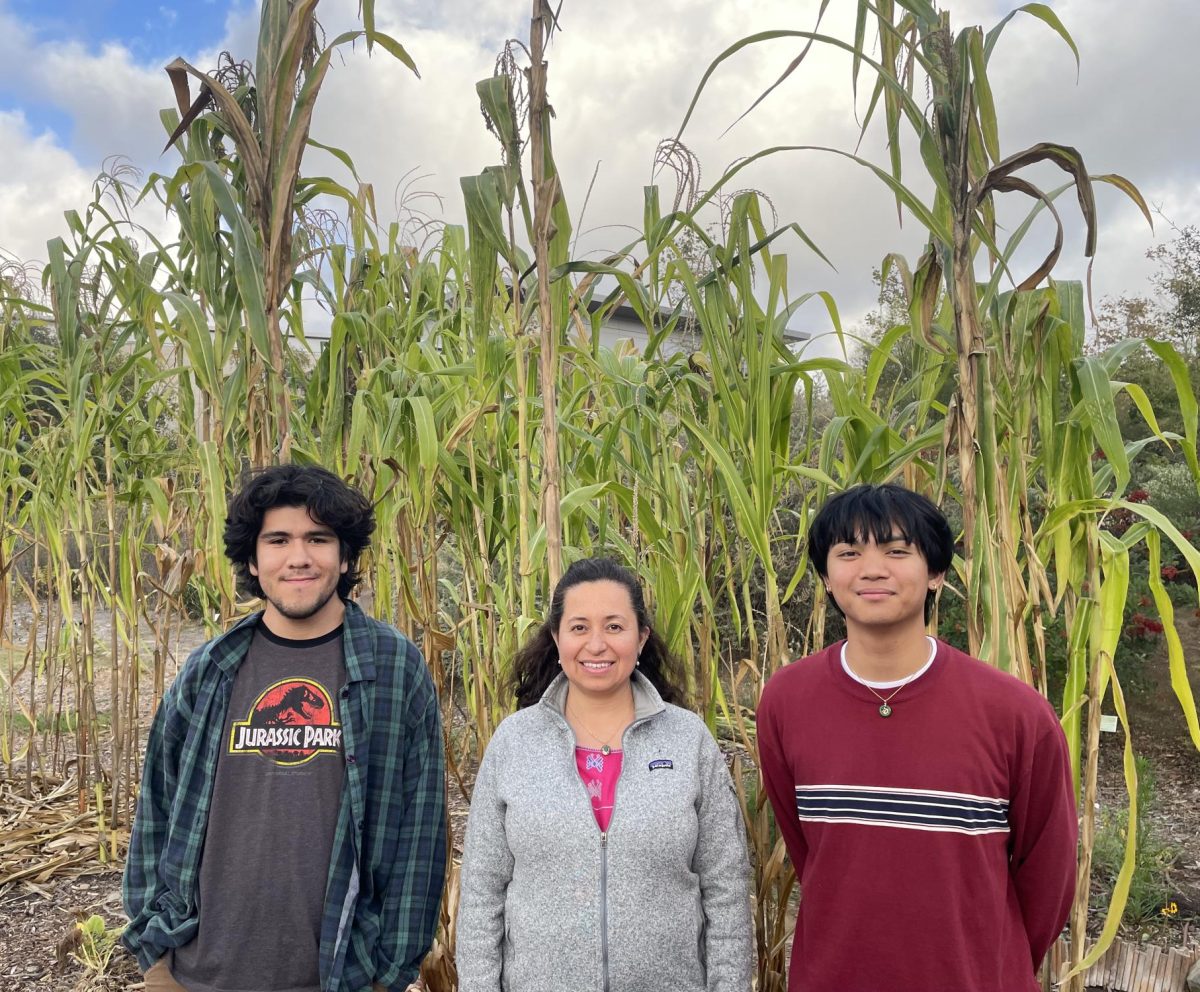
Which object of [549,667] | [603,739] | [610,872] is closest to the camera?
[610,872]

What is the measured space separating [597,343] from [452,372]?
1.29 feet

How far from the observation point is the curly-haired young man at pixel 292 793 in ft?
4.35

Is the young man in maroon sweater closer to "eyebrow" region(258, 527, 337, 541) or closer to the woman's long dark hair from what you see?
the woman's long dark hair

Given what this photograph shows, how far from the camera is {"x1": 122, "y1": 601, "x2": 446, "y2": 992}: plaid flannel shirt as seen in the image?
134 cm

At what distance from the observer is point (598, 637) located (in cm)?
131

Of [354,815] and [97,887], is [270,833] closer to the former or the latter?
[354,815]

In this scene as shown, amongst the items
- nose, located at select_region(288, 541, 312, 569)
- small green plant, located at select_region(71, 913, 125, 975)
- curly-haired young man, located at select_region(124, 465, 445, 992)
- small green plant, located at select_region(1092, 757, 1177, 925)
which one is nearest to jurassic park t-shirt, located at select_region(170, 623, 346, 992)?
curly-haired young man, located at select_region(124, 465, 445, 992)

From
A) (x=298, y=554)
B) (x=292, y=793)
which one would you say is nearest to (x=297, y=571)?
(x=298, y=554)

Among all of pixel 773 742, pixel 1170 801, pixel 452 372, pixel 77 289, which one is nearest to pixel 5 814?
pixel 77 289

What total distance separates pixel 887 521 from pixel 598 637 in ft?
1.40

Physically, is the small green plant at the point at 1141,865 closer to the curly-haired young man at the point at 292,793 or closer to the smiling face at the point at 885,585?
the smiling face at the point at 885,585

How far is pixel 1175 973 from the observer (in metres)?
2.35

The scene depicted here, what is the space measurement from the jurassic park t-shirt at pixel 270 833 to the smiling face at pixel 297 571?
2.2 inches

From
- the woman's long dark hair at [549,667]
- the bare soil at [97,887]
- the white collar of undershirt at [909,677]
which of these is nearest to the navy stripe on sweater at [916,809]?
the white collar of undershirt at [909,677]
